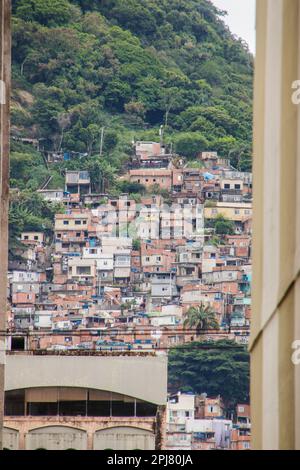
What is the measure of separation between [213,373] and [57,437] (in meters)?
6.06

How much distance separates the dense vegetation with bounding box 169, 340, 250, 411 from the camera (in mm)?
19641

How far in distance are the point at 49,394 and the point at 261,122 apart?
36.0 feet

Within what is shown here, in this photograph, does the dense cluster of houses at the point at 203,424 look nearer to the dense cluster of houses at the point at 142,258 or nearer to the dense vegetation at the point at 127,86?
the dense cluster of houses at the point at 142,258

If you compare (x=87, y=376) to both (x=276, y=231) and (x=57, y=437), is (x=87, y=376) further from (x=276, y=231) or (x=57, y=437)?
(x=276, y=231)

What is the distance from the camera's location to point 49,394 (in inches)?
476

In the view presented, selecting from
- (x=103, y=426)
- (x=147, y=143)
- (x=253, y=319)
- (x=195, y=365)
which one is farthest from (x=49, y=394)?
(x=147, y=143)

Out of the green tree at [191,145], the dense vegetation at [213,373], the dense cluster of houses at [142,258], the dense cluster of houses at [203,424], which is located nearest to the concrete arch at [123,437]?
the dense cluster of houses at [203,424]

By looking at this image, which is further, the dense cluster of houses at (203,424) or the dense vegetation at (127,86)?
the dense vegetation at (127,86)

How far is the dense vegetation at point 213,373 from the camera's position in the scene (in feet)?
64.4

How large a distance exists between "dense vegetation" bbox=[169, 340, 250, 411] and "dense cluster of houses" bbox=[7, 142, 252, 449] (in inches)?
128

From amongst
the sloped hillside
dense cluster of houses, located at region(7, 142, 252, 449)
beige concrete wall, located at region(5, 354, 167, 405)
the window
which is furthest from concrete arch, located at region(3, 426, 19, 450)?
the window

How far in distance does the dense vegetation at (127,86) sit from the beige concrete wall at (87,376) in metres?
13.0

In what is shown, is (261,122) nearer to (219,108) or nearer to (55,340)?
(55,340)

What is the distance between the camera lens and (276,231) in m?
1.36
